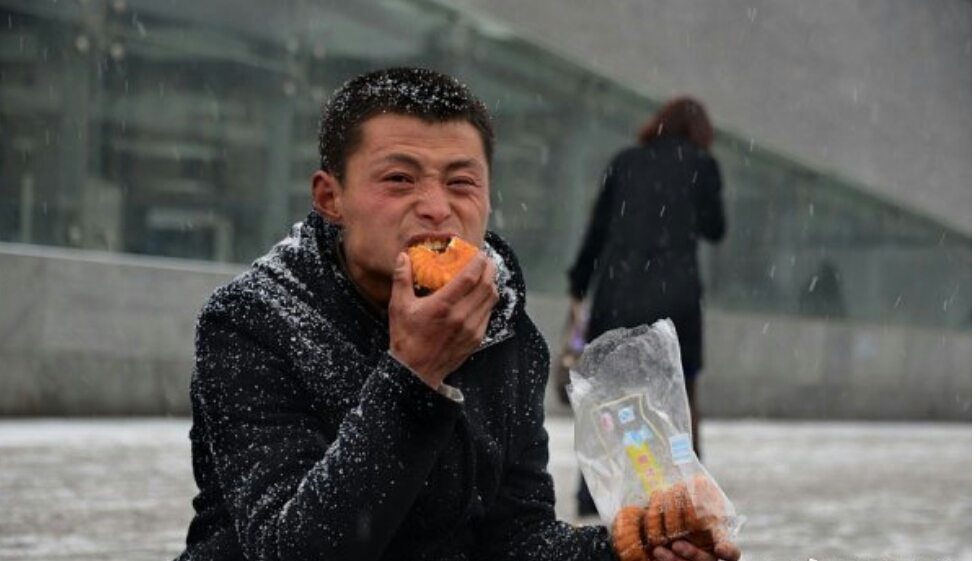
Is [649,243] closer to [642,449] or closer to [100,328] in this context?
[642,449]

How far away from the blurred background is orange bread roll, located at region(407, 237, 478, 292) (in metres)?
9.17

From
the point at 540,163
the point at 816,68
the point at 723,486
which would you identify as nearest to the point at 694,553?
the point at 723,486

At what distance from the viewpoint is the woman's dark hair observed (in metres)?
7.22

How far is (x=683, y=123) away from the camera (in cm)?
724

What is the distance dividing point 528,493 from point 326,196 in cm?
51

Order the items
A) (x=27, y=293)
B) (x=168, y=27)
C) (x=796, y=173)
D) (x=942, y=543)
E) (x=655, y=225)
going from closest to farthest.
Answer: (x=942, y=543), (x=655, y=225), (x=27, y=293), (x=168, y=27), (x=796, y=173)

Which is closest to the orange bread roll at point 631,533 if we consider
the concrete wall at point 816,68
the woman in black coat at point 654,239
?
the woman in black coat at point 654,239

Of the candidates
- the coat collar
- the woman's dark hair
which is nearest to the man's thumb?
the coat collar

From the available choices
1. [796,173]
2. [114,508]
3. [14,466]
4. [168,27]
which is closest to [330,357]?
[114,508]

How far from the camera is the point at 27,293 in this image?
11039mm

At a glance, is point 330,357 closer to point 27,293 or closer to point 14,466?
point 14,466

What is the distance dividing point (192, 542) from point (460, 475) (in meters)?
0.38

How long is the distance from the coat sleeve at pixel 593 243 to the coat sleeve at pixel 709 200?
0.35 metres

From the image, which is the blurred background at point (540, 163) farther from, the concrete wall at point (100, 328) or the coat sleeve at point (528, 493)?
the coat sleeve at point (528, 493)
